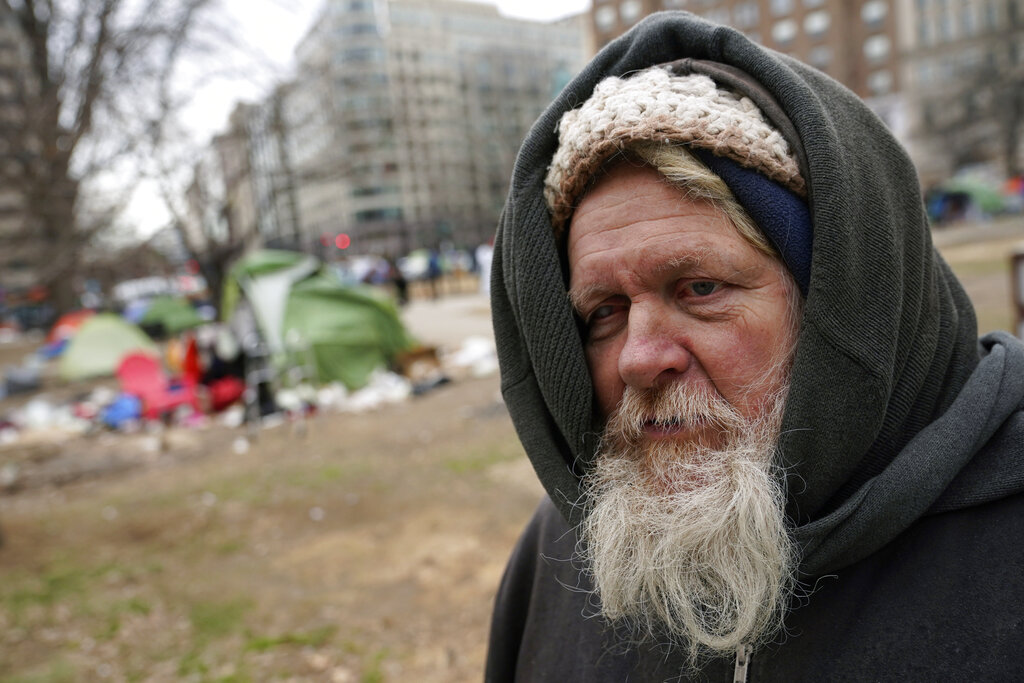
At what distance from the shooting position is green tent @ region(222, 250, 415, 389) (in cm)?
1045

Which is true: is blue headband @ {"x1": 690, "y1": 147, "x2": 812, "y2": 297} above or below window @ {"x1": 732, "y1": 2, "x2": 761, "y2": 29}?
below

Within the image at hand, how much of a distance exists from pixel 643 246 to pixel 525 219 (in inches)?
9.5

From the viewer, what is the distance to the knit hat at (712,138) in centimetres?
116

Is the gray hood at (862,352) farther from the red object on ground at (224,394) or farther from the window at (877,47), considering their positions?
the window at (877,47)

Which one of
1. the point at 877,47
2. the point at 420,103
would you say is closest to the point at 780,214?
the point at 420,103

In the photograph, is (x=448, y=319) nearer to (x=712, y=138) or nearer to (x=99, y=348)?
(x=99, y=348)

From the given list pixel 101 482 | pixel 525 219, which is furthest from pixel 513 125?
pixel 525 219

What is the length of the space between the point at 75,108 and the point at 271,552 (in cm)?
874

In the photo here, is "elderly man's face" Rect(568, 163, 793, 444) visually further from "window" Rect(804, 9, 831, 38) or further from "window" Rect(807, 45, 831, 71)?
"window" Rect(804, 9, 831, 38)

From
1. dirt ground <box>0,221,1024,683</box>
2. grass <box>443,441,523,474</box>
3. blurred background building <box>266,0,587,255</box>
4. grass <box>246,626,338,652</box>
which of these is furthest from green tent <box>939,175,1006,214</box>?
grass <box>246,626,338,652</box>

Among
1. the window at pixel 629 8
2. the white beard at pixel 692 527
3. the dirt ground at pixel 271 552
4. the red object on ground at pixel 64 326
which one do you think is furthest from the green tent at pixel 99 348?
the window at pixel 629 8

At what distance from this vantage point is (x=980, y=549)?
1.03 meters

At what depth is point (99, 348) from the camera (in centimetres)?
1480

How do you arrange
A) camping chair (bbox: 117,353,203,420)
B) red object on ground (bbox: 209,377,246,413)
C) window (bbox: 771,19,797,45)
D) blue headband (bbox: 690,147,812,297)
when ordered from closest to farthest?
blue headband (bbox: 690,147,812,297) < camping chair (bbox: 117,353,203,420) < red object on ground (bbox: 209,377,246,413) < window (bbox: 771,19,797,45)
